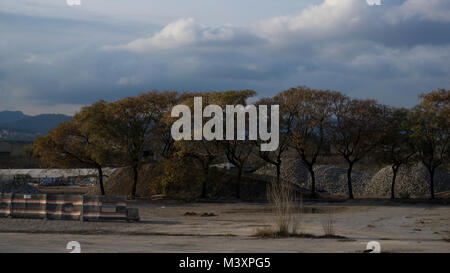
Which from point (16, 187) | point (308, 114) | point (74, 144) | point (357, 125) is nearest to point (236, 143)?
point (308, 114)

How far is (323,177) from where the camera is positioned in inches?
2586

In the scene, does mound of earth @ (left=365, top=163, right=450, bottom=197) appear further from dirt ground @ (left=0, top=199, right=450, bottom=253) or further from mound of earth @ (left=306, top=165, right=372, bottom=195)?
dirt ground @ (left=0, top=199, right=450, bottom=253)

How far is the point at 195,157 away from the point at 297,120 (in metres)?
10.6

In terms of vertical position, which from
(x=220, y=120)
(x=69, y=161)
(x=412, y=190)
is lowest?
(x=412, y=190)

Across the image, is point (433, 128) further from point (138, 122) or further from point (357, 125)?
point (138, 122)

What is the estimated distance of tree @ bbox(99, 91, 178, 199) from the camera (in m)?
50.3

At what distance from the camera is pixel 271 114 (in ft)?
161

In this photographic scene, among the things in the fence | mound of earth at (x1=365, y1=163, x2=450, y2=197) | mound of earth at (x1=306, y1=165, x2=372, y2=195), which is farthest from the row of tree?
the fence

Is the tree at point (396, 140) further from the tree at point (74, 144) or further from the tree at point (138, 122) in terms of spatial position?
the tree at point (74, 144)

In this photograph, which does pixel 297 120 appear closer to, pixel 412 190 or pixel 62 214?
pixel 412 190

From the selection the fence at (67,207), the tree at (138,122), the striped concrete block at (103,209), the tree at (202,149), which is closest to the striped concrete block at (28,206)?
the fence at (67,207)

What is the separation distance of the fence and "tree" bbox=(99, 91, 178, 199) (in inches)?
882

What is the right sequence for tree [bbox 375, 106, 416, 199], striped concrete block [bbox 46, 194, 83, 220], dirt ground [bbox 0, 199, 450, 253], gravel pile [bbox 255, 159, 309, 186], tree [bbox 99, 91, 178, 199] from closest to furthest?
dirt ground [bbox 0, 199, 450, 253]
striped concrete block [bbox 46, 194, 83, 220]
tree [bbox 375, 106, 416, 199]
tree [bbox 99, 91, 178, 199]
gravel pile [bbox 255, 159, 309, 186]
